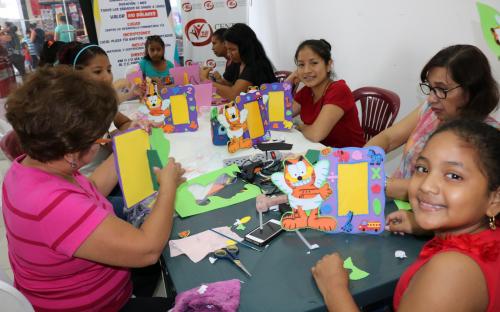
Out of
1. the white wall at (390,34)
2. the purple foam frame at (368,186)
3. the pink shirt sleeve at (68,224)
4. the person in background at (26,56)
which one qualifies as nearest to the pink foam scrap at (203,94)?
the white wall at (390,34)

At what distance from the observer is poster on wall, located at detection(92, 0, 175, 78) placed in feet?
15.1

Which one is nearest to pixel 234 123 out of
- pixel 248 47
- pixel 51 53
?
pixel 51 53

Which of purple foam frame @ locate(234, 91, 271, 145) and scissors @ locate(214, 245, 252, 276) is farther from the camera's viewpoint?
purple foam frame @ locate(234, 91, 271, 145)

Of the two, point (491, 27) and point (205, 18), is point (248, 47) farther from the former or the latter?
point (491, 27)

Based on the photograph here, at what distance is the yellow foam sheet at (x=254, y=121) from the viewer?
195cm

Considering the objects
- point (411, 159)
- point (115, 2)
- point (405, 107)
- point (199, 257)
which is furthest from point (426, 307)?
point (115, 2)

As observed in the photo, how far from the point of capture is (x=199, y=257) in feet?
3.59

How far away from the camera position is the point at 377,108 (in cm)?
243

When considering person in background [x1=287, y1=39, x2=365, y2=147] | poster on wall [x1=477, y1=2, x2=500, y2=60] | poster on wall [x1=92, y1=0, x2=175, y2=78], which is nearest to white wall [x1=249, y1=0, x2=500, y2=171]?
person in background [x1=287, y1=39, x2=365, y2=147]

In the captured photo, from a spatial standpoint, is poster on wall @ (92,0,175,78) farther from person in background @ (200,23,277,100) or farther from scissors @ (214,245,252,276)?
scissors @ (214,245,252,276)

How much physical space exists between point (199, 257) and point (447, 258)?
0.64m

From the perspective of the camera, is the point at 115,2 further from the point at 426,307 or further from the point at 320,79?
the point at 426,307

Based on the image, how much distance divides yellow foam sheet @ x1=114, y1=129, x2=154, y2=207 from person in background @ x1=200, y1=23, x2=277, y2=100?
5.86ft

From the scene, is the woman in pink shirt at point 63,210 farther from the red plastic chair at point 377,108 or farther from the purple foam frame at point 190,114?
the red plastic chair at point 377,108
